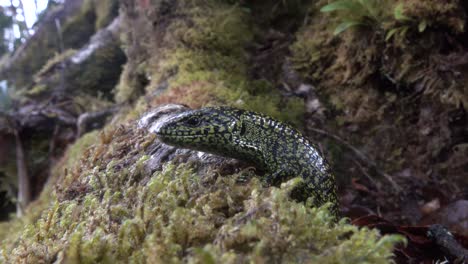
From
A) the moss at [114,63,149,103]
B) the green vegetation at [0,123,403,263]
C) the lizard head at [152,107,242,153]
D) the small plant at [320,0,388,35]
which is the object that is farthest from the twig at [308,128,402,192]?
the moss at [114,63,149,103]

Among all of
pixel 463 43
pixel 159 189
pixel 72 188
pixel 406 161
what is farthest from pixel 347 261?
pixel 463 43

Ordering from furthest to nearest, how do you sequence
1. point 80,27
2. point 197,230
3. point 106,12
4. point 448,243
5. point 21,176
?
point 80,27 < point 106,12 < point 21,176 < point 448,243 < point 197,230

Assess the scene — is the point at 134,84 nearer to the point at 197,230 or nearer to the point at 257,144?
the point at 257,144

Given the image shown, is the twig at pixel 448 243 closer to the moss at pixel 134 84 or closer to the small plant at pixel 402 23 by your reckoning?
the small plant at pixel 402 23

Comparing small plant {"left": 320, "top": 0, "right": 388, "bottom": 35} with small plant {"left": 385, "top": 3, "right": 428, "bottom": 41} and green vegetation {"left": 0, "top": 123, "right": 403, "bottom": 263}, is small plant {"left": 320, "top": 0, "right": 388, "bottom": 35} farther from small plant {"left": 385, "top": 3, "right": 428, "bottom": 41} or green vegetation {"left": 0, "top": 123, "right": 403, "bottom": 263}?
green vegetation {"left": 0, "top": 123, "right": 403, "bottom": 263}

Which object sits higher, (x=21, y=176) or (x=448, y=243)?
(x=21, y=176)

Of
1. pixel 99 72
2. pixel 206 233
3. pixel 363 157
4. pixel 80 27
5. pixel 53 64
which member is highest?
pixel 80 27

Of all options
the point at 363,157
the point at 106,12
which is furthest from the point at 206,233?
the point at 106,12
